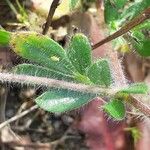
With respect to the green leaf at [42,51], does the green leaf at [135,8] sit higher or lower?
higher

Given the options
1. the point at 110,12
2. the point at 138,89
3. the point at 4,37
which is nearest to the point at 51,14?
the point at 110,12

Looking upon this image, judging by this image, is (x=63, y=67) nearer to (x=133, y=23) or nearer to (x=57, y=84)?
(x=57, y=84)

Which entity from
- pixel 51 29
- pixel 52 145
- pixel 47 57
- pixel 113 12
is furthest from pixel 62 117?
pixel 47 57

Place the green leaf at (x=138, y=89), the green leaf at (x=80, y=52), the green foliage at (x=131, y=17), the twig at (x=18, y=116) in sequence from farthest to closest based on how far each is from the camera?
the twig at (x=18, y=116)
the green foliage at (x=131, y=17)
the green leaf at (x=80, y=52)
the green leaf at (x=138, y=89)

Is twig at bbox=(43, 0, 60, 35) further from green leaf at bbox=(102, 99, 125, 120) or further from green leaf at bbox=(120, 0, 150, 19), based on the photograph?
green leaf at bbox=(102, 99, 125, 120)

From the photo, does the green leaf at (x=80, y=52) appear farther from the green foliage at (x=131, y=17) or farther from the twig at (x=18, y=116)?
the twig at (x=18, y=116)

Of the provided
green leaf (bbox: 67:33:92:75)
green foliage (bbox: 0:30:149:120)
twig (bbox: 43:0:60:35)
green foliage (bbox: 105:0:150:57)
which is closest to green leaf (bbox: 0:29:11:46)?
green foliage (bbox: 0:30:149:120)

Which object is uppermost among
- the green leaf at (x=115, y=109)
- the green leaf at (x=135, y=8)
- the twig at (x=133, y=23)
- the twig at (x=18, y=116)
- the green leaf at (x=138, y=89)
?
the green leaf at (x=135, y=8)

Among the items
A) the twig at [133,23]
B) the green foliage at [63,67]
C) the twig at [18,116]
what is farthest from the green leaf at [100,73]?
the twig at [18,116]
